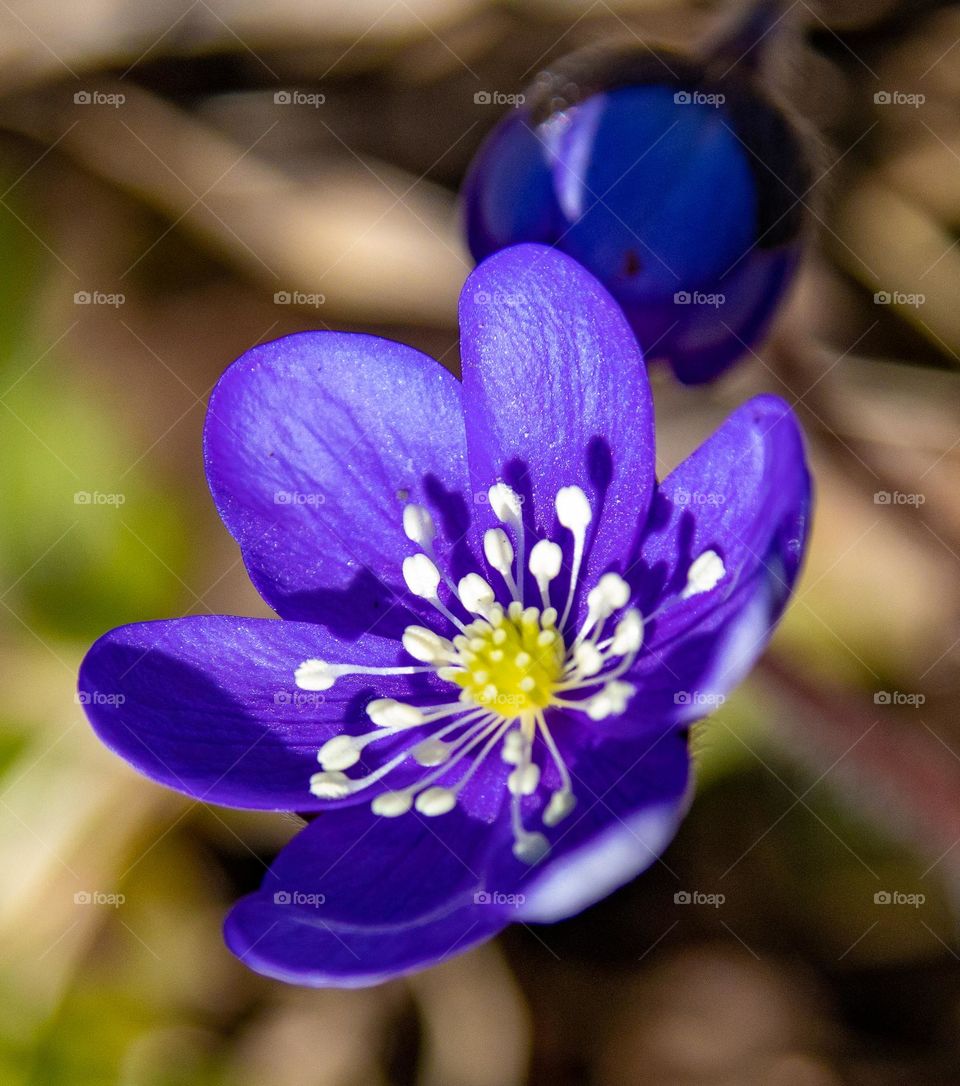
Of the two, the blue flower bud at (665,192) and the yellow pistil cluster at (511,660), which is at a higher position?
the blue flower bud at (665,192)

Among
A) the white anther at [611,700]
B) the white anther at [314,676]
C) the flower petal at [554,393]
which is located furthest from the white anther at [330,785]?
the flower petal at [554,393]

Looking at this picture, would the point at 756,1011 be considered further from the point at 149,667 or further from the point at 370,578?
the point at 149,667

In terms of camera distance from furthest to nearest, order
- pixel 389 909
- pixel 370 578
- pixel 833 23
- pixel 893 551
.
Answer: pixel 833 23 < pixel 893 551 < pixel 370 578 < pixel 389 909

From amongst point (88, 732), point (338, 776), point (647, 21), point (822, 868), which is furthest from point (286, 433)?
point (647, 21)

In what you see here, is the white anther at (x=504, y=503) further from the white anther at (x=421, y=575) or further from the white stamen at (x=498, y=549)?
the white anther at (x=421, y=575)

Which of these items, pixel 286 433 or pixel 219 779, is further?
pixel 286 433

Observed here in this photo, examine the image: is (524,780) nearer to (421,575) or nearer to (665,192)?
(421,575)

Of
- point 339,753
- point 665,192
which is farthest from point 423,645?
point 665,192
